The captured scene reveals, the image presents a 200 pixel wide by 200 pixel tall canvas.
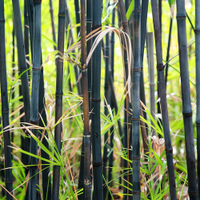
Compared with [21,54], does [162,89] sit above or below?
below

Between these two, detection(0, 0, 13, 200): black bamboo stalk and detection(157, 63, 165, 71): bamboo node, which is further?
detection(0, 0, 13, 200): black bamboo stalk

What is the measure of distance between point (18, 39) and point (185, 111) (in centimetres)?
52

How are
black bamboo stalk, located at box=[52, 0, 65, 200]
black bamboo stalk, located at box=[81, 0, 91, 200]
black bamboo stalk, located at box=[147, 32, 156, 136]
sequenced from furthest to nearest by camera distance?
black bamboo stalk, located at box=[147, 32, 156, 136], black bamboo stalk, located at box=[52, 0, 65, 200], black bamboo stalk, located at box=[81, 0, 91, 200]

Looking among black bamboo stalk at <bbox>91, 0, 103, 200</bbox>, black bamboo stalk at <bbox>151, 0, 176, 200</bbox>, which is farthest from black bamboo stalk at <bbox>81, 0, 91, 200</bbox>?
black bamboo stalk at <bbox>151, 0, 176, 200</bbox>

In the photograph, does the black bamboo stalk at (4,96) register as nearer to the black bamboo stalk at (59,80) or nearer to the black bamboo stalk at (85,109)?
the black bamboo stalk at (59,80)

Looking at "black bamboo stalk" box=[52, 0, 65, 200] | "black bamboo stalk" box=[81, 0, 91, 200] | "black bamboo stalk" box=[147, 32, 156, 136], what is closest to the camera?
"black bamboo stalk" box=[81, 0, 91, 200]

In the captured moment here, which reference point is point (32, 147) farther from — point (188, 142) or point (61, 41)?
point (188, 142)

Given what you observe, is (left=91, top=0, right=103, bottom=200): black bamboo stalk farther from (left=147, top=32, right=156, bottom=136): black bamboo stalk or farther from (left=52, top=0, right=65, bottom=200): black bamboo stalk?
(left=147, top=32, right=156, bottom=136): black bamboo stalk

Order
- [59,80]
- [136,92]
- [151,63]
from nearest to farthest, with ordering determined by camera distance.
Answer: [136,92] → [59,80] → [151,63]

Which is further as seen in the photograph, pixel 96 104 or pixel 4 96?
pixel 4 96

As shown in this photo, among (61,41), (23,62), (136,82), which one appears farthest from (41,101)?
(136,82)

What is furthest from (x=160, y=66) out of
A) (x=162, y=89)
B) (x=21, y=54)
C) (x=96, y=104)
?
(x=21, y=54)

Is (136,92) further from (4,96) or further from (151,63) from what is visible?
(4,96)

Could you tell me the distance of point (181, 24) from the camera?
57 cm
